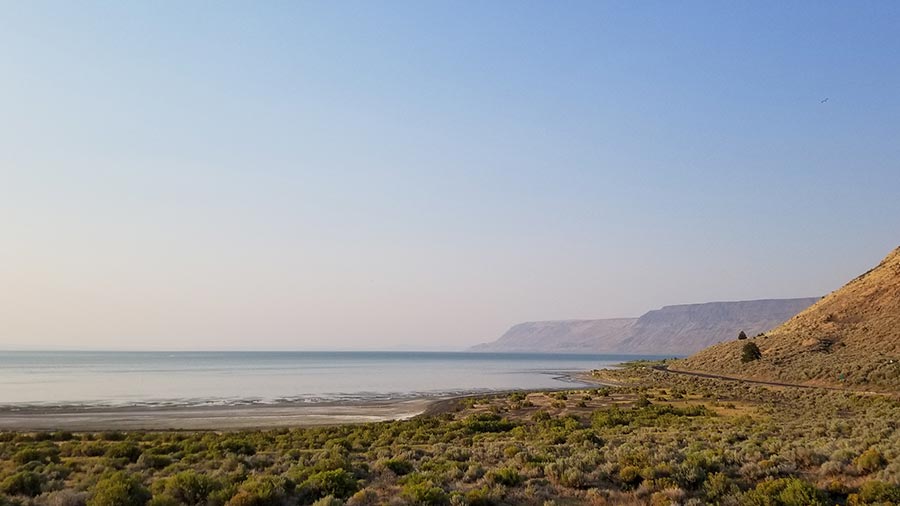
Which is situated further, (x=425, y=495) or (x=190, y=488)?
(x=190, y=488)

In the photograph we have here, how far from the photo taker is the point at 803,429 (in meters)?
20.8

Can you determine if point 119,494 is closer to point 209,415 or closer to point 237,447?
point 237,447

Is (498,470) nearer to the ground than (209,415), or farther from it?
farther from it

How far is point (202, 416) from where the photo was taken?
39.8 m

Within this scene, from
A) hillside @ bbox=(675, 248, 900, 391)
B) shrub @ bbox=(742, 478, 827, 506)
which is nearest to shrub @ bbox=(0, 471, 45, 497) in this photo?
shrub @ bbox=(742, 478, 827, 506)

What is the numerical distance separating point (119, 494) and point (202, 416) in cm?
3138

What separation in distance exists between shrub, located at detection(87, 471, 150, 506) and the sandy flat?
23.1m

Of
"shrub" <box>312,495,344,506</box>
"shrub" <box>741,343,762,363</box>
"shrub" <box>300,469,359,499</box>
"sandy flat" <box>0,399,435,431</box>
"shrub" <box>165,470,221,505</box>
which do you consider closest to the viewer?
"shrub" <box>312,495,344,506</box>

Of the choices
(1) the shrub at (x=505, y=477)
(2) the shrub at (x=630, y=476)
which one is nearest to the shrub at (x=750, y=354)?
(2) the shrub at (x=630, y=476)

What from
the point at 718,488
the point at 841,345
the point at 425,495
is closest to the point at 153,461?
the point at 425,495

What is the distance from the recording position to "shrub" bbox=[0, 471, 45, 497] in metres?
13.2

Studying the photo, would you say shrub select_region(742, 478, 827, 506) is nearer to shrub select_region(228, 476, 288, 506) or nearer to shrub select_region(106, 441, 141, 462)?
shrub select_region(228, 476, 288, 506)

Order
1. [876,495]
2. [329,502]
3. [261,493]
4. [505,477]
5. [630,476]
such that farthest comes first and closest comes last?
1. [505,477]
2. [630,476]
3. [261,493]
4. [329,502]
5. [876,495]

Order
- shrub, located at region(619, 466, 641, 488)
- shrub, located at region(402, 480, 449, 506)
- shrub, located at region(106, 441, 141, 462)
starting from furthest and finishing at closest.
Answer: shrub, located at region(106, 441, 141, 462) → shrub, located at region(619, 466, 641, 488) → shrub, located at region(402, 480, 449, 506)
